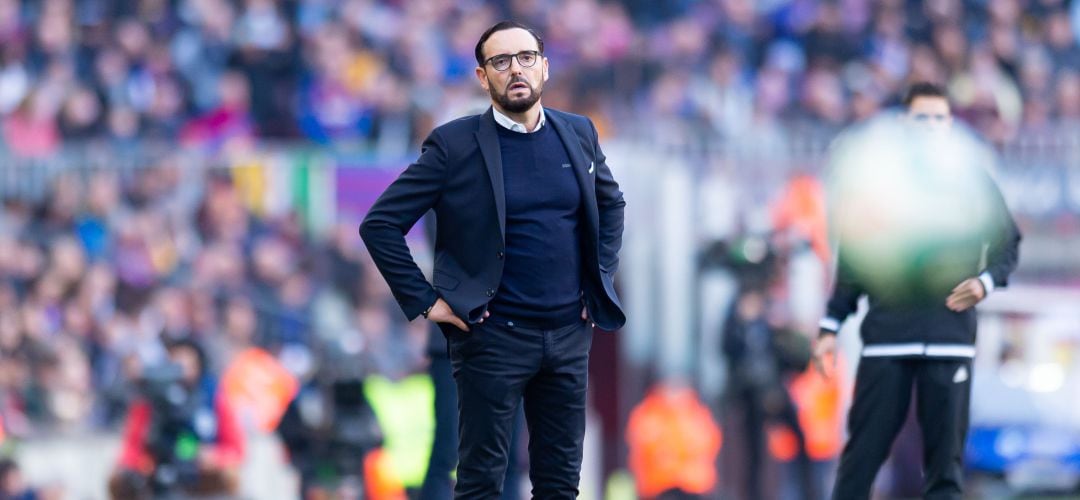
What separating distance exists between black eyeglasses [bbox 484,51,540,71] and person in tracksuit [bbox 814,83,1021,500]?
83.1 inches

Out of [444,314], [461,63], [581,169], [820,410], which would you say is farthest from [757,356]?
[444,314]

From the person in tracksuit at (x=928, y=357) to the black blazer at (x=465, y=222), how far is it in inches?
65.1

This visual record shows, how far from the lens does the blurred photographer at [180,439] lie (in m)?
10.7

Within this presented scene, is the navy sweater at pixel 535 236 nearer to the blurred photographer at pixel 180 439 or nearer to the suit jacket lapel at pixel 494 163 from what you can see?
the suit jacket lapel at pixel 494 163

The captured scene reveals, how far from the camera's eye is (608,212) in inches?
261

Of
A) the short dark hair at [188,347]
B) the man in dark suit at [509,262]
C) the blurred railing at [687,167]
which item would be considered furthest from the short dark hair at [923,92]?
the blurred railing at [687,167]

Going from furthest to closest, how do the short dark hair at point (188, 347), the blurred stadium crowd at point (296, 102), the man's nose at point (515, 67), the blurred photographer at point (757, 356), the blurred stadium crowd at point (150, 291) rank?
the blurred photographer at point (757, 356), the blurred stadium crowd at point (296, 102), the blurred stadium crowd at point (150, 291), the short dark hair at point (188, 347), the man's nose at point (515, 67)

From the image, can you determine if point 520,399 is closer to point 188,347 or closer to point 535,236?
point 535,236

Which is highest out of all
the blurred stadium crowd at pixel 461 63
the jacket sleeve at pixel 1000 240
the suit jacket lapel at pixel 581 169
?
the blurred stadium crowd at pixel 461 63

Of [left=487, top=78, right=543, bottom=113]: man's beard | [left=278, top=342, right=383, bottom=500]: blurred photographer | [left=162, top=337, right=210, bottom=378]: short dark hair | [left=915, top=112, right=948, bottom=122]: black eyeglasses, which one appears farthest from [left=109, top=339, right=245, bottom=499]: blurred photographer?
[left=487, top=78, right=543, bottom=113]: man's beard

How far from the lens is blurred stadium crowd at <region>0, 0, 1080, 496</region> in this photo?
44.1 feet

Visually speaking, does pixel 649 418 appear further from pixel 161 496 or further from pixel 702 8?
pixel 702 8

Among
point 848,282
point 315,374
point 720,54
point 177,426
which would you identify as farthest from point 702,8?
point 848,282

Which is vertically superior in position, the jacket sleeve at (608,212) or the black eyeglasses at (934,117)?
the black eyeglasses at (934,117)
